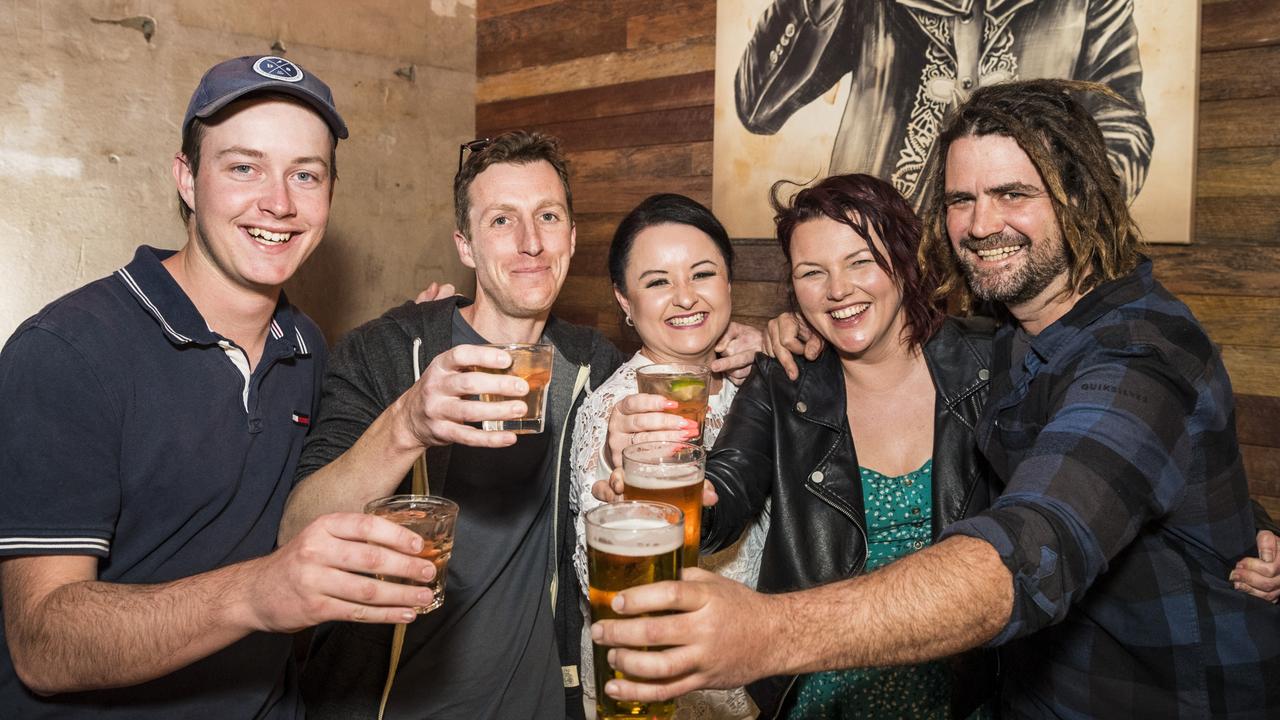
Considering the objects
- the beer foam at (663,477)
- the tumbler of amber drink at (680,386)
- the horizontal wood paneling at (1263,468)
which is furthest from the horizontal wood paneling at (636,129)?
the beer foam at (663,477)

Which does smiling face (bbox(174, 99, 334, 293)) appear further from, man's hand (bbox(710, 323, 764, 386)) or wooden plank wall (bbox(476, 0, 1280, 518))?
wooden plank wall (bbox(476, 0, 1280, 518))

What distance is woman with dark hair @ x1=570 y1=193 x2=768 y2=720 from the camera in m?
2.34

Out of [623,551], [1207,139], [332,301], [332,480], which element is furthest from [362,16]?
[623,551]

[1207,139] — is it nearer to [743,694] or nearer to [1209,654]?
[1209,654]

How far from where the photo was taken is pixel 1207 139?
284cm

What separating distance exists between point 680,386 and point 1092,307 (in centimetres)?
88

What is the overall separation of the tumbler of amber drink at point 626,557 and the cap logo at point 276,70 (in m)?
1.39

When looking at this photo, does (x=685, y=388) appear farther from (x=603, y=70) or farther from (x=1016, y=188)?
(x=603, y=70)

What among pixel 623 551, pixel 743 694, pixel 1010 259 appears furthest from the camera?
pixel 743 694

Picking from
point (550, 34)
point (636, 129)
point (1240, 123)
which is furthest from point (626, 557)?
point (550, 34)

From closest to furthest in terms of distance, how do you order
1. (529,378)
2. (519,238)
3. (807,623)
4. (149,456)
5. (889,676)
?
(807,623)
(529,378)
(149,456)
(889,676)
(519,238)

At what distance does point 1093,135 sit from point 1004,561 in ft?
3.96

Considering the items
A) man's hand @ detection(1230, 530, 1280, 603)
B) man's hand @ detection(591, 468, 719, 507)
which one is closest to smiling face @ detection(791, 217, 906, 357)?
man's hand @ detection(591, 468, 719, 507)

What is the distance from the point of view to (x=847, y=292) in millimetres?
2256
